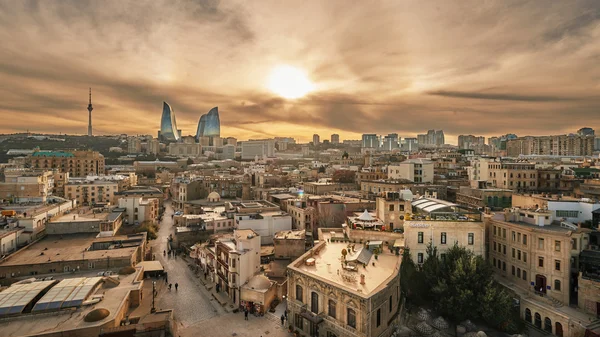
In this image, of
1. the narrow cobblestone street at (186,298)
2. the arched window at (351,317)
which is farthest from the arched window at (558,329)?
the narrow cobblestone street at (186,298)

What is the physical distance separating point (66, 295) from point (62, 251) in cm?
1251

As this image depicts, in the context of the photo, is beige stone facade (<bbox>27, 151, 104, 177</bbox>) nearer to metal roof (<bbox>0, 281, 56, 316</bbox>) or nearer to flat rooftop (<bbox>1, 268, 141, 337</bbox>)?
metal roof (<bbox>0, 281, 56, 316</bbox>)

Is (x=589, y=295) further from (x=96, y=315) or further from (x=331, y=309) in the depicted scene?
(x=96, y=315)

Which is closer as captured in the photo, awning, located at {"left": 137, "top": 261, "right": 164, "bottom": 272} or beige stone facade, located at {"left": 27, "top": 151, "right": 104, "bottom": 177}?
awning, located at {"left": 137, "top": 261, "right": 164, "bottom": 272}

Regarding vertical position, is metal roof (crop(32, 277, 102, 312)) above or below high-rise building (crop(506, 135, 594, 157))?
below

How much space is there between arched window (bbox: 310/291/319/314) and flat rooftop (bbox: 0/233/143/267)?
1767 cm

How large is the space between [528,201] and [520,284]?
10.8m

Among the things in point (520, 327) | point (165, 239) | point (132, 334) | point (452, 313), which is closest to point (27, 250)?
point (165, 239)

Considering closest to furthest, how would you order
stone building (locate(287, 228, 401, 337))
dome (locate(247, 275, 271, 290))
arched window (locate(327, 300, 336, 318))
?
stone building (locate(287, 228, 401, 337)), arched window (locate(327, 300, 336, 318)), dome (locate(247, 275, 271, 290))

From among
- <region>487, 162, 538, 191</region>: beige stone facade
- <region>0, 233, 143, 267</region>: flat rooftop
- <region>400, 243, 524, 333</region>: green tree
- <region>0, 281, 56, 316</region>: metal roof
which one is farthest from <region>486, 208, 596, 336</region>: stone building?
<region>0, 281, 56, 316</region>: metal roof

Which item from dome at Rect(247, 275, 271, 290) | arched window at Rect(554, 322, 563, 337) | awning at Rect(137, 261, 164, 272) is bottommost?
arched window at Rect(554, 322, 563, 337)

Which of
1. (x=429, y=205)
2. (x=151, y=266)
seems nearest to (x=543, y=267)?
(x=429, y=205)

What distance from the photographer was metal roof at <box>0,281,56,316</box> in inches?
750

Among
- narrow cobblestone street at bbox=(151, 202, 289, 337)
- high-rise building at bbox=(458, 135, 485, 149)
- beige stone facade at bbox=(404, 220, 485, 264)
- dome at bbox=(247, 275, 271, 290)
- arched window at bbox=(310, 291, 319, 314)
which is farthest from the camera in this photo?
high-rise building at bbox=(458, 135, 485, 149)
